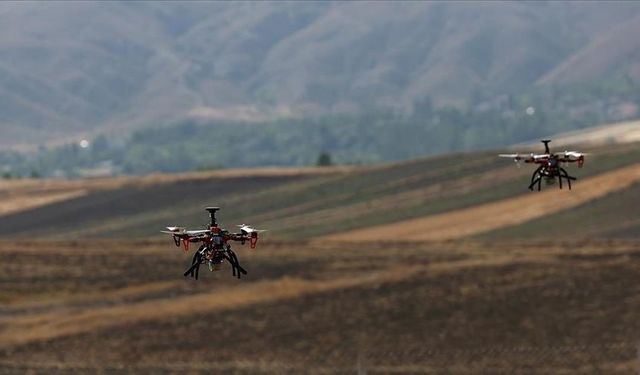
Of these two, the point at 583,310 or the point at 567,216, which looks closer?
the point at 583,310

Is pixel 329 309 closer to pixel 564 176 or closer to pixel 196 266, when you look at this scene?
pixel 564 176

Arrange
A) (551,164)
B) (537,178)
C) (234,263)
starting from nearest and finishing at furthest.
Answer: (234,263) < (537,178) < (551,164)

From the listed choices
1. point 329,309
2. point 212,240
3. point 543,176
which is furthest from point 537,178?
point 329,309

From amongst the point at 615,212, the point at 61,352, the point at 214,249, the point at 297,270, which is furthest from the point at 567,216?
the point at 214,249

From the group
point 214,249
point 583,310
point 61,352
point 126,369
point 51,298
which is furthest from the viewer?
point 51,298

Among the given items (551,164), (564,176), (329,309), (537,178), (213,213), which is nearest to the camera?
(213,213)

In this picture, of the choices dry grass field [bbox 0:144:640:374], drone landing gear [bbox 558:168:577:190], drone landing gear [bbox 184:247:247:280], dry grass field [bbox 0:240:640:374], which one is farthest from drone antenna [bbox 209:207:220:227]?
dry grass field [bbox 0:240:640:374]

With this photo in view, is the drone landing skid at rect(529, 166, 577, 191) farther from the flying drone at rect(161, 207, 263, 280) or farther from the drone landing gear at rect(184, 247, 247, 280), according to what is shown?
the drone landing gear at rect(184, 247, 247, 280)

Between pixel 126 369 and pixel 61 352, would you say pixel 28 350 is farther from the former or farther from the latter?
pixel 126 369

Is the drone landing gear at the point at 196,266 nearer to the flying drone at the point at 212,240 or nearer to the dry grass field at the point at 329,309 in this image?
the flying drone at the point at 212,240
